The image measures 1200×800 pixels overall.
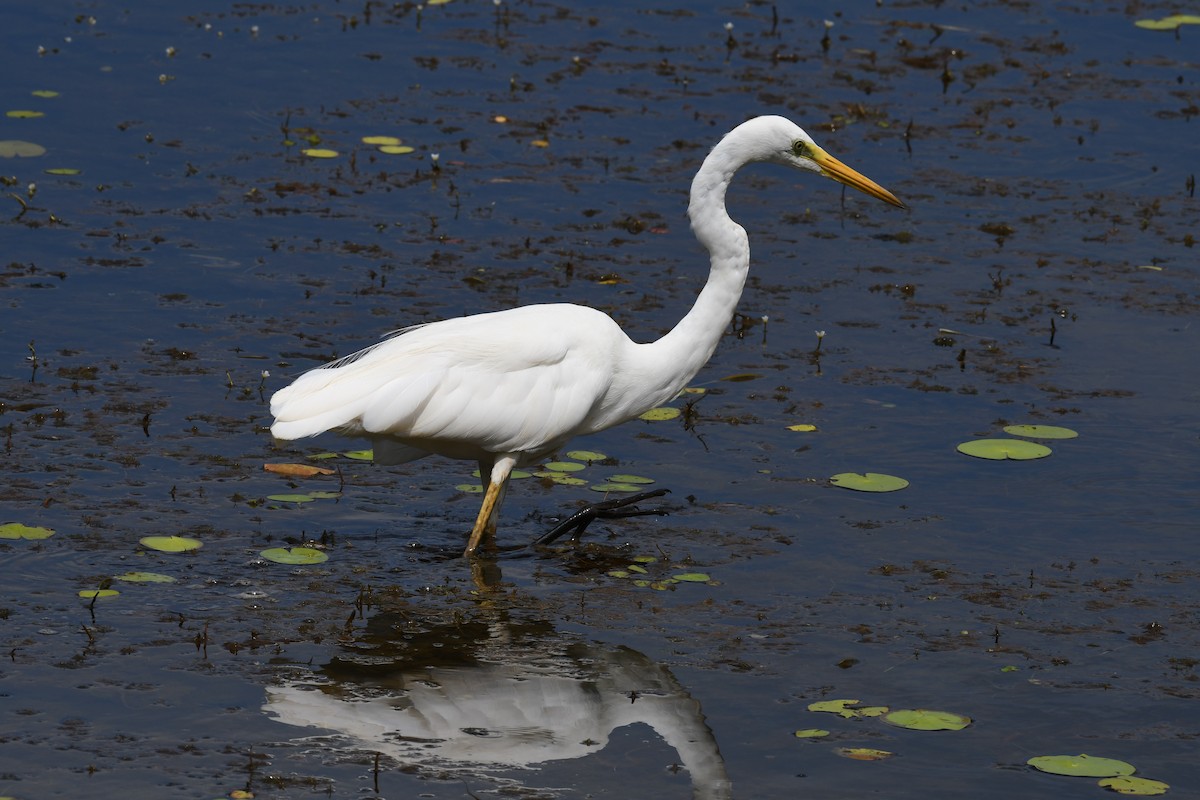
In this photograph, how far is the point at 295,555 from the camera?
733 cm

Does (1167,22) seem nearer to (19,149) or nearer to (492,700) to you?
(19,149)

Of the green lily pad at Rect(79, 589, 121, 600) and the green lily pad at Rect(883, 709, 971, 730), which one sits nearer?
the green lily pad at Rect(883, 709, 971, 730)

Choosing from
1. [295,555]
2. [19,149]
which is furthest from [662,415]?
[19,149]

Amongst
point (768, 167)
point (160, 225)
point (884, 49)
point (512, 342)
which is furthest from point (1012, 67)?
point (512, 342)

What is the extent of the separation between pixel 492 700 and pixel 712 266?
2.38 m

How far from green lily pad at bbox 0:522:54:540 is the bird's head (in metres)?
3.41

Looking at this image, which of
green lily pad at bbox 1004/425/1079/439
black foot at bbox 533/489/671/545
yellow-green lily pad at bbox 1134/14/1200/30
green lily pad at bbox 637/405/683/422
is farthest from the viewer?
yellow-green lily pad at bbox 1134/14/1200/30

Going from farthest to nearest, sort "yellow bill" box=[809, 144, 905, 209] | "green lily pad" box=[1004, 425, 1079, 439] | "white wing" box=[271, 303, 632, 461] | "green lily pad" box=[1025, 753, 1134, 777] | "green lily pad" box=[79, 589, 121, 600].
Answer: "green lily pad" box=[1004, 425, 1079, 439]
"yellow bill" box=[809, 144, 905, 209]
"white wing" box=[271, 303, 632, 461]
"green lily pad" box=[79, 589, 121, 600]
"green lily pad" box=[1025, 753, 1134, 777]

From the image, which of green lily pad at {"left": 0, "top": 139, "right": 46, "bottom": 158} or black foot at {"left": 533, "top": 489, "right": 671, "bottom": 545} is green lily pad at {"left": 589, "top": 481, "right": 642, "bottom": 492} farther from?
green lily pad at {"left": 0, "top": 139, "right": 46, "bottom": 158}

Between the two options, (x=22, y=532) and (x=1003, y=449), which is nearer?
(x=22, y=532)

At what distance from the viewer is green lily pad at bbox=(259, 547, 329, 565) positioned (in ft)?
23.9

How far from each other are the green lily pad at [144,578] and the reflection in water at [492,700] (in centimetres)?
88

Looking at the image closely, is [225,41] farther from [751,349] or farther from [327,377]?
[327,377]

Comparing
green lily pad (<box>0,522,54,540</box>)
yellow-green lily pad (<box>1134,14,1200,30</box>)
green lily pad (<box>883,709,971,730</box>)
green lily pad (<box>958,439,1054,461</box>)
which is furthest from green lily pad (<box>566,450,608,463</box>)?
yellow-green lily pad (<box>1134,14,1200,30</box>)
